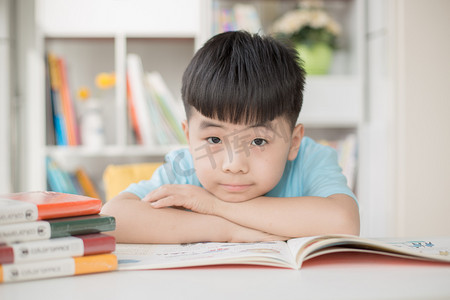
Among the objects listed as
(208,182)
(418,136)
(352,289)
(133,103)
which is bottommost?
(352,289)

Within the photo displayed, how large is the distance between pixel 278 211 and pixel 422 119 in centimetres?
146

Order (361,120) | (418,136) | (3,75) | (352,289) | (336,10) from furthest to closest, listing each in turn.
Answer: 1. (336,10)
2. (361,120)
3. (3,75)
4. (418,136)
5. (352,289)

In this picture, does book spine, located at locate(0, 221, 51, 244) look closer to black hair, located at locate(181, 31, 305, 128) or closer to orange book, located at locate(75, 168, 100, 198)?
black hair, located at locate(181, 31, 305, 128)

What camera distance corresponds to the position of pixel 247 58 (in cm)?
95

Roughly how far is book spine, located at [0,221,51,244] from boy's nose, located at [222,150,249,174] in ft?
1.26

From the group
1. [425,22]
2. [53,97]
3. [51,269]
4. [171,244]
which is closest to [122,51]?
[53,97]

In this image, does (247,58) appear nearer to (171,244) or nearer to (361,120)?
(171,244)

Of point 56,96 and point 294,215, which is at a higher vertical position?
point 56,96

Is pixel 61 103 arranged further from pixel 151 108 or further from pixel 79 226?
pixel 79 226

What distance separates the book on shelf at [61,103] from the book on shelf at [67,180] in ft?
0.42

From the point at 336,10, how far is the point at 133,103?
4.24 feet

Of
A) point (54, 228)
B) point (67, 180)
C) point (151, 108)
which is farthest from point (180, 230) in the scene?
point (67, 180)

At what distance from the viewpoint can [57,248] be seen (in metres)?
0.55

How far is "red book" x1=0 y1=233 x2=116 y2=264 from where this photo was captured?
1.72ft
